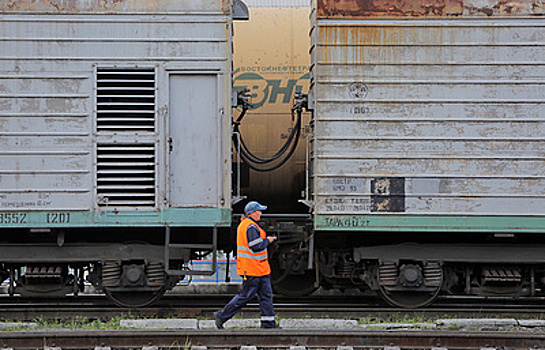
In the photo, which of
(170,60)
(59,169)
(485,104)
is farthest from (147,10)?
(485,104)

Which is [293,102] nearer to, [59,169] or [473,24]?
[473,24]

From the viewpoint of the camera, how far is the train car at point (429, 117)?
8312 mm

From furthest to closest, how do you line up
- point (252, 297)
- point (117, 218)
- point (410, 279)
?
point (410, 279) → point (117, 218) → point (252, 297)

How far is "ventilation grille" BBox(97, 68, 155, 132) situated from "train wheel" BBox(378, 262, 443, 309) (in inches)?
150

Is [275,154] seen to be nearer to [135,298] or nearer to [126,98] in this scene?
[126,98]

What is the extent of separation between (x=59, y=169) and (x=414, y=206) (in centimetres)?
473

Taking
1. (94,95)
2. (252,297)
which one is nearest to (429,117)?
(252,297)

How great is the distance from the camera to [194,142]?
843 centimetres

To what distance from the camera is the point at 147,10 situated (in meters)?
8.44

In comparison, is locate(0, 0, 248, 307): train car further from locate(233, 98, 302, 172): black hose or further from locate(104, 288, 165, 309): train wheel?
locate(233, 98, 302, 172): black hose

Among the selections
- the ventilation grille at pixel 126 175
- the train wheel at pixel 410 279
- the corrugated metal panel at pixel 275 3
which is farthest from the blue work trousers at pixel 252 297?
the corrugated metal panel at pixel 275 3

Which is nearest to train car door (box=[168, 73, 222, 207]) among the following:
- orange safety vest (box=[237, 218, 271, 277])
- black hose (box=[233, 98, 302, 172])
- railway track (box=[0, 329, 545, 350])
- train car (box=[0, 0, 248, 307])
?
train car (box=[0, 0, 248, 307])

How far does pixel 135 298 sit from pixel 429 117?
4.82 m

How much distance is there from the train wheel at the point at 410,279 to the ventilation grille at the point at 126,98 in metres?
3.82
